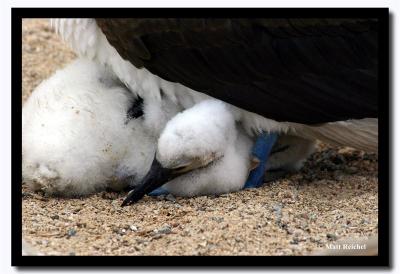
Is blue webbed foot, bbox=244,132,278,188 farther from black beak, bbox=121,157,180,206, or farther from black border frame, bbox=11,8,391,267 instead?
black border frame, bbox=11,8,391,267

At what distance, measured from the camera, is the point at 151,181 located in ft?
12.8

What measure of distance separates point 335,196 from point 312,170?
431 mm

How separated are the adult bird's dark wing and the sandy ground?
1.15 feet

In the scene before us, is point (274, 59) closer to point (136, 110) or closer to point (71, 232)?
point (136, 110)

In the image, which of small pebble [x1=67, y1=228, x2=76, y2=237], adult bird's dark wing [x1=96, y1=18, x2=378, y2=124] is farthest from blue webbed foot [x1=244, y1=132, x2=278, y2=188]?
small pebble [x1=67, y1=228, x2=76, y2=237]

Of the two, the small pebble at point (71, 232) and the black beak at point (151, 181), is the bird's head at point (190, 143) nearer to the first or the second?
the black beak at point (151, 181)

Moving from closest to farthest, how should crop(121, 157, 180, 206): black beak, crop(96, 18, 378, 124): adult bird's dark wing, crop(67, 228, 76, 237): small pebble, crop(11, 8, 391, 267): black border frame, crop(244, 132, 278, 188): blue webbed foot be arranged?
crop(11, 8, 391, 267): black border frame → crop(67, 228, 76, 237): small pebble → crop(96, 18, 378, 124): adult bird's dark wing → crop(121, 157, 180, 206): black beak → crop(244, 132, 278, 188): blue webbed foot

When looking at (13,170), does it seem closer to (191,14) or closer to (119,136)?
(119,136)

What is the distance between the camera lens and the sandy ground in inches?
134

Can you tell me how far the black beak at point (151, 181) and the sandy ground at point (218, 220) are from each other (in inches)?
1.6

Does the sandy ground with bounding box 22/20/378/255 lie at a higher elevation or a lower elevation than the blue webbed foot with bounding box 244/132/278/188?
lower

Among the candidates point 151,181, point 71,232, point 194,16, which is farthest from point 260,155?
point 71,232

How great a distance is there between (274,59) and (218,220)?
69cm

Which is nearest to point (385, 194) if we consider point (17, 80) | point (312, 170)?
point (312, 170)
